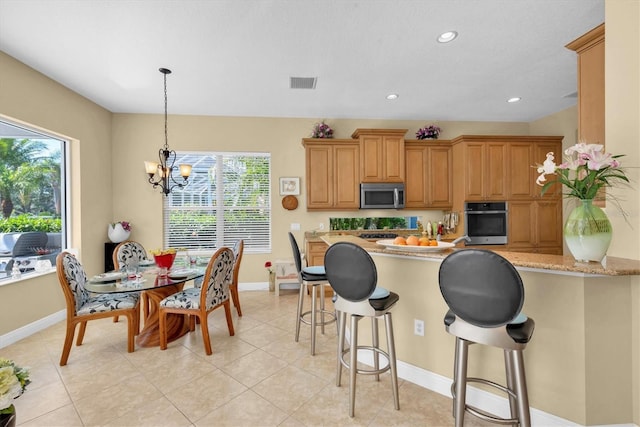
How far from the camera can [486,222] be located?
14.5ft

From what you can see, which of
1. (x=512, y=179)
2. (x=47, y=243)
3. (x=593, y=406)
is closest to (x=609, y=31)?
(x=593, y=406)

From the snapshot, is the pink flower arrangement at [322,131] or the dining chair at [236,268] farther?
the pink flower arrangement at [322,131]

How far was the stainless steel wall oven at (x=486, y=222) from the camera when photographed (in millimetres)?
4402

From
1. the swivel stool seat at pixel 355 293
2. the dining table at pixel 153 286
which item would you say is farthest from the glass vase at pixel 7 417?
the swivel stool seat at pixel 355 293

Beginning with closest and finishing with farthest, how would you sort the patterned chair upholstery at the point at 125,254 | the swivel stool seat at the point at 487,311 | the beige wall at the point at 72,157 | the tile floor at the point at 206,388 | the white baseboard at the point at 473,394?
the swivel stool seat at the point at 487,311 → the white baseboard at the point at 473,394 → the tile floor at the point at 206,388 → the beige wall at the point at 72,157 → the patterned chair upholstery at the point at 125,254

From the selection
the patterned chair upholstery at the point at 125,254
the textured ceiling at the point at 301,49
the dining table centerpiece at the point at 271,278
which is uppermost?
the textured ceiling at the point at 301,49

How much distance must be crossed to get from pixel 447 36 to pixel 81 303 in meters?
4.07

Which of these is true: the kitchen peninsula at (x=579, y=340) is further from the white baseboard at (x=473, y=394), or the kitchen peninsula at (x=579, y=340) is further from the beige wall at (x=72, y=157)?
the beige wall at (x=72, y=157)

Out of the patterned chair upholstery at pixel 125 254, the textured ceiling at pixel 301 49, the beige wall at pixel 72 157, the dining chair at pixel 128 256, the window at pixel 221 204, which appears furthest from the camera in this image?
the window at pixel 221 204

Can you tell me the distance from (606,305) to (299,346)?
2.27m

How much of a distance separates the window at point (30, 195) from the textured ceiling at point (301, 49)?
0.80 meters

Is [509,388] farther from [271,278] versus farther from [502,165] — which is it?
[502,165]

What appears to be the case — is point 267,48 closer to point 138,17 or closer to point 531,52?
point 138,17

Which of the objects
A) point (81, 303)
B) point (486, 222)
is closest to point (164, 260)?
point (81, 303)
